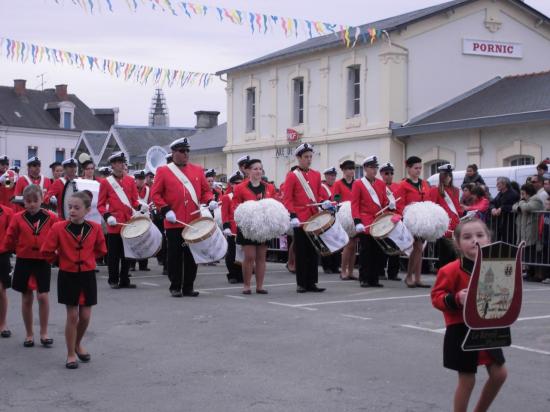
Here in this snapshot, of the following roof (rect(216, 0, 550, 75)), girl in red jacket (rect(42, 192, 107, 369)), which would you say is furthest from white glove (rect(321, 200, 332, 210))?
roof (rect(216, 0, 550, 75))

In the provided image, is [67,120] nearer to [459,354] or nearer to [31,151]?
[31,151]

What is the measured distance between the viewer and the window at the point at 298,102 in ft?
119

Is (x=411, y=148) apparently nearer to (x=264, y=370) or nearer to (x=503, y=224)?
(x=503, y=224)

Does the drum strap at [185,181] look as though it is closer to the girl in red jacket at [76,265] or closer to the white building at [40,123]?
the girl in red jacket at [76,265]

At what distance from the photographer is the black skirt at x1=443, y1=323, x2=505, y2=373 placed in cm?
536

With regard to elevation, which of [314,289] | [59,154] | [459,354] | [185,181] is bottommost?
[314,289]

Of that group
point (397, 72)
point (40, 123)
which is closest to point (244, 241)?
point (397, 72)

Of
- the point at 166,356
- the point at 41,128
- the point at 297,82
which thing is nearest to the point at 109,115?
the point at 41,128

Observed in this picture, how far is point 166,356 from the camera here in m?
8.48

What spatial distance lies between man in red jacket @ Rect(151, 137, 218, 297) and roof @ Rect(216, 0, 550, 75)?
1765cm

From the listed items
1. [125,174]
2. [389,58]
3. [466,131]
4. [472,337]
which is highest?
[389,58]

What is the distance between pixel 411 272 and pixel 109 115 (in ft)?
245

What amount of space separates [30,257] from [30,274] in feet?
0.52

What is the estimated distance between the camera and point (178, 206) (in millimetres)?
12781
